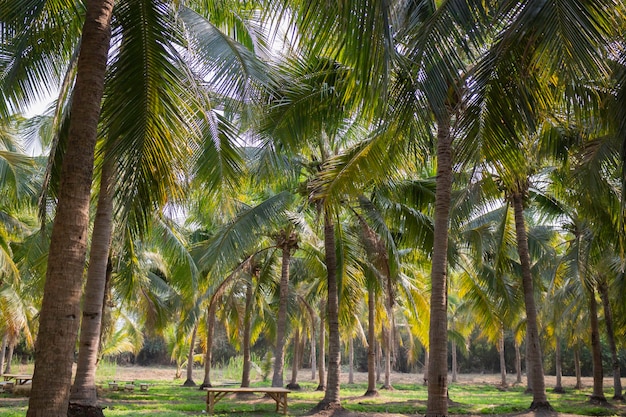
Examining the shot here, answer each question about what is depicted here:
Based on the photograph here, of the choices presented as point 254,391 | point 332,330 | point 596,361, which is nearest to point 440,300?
point 332,330

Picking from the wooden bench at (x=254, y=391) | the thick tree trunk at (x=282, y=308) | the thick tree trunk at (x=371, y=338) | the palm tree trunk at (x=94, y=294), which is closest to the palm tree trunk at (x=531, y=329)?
the thick tree trunk at (x=371, y=338)

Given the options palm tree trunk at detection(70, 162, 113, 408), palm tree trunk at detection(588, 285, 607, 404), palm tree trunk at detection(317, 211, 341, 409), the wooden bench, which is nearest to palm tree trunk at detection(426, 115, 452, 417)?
palm tree trunk at detection(70, 162, 113, 408)

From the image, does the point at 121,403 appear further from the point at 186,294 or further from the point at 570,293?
the point at 570,293

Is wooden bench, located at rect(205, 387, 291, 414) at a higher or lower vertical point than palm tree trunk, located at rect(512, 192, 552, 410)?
lower

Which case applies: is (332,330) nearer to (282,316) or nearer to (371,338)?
(282,316)

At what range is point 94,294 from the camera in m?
6.84

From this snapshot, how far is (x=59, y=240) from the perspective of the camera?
398 cm

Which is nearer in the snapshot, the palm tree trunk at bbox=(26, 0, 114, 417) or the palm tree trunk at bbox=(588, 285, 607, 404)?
the palm tree trunk at bbox=(26, 0, 114, 417)

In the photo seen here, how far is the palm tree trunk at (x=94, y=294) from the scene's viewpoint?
6844 mm

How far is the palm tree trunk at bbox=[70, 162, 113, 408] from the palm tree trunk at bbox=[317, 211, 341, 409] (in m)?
7.09

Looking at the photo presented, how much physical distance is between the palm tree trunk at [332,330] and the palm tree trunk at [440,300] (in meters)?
5.04

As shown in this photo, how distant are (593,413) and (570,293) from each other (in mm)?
4823

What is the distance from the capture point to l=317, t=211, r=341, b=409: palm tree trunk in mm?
13648

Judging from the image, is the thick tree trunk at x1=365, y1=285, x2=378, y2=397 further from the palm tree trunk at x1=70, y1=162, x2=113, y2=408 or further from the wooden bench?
the palm tree trunk at x1=70, y1=162, x2=113, y2=408
